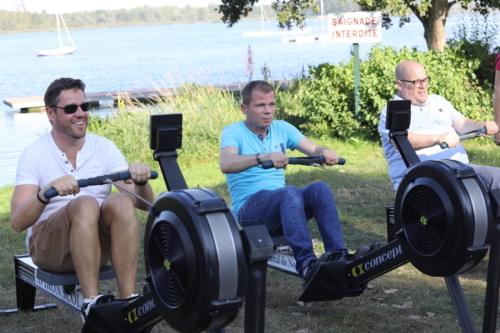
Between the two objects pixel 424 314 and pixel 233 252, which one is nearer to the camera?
pixel 233 252

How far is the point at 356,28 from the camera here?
9.73m

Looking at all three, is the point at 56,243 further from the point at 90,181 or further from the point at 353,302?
the point at 353,302

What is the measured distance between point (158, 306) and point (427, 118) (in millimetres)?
2594

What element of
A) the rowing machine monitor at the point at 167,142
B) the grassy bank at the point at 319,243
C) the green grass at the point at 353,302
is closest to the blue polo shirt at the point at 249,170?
the grassy bank at the point at 319,243

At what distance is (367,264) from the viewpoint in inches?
150

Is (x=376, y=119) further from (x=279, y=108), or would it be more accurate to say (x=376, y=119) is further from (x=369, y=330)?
(x=369, y=330)

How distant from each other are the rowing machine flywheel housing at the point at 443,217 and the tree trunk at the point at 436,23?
7.63 m

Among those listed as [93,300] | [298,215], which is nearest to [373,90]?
[298,215]

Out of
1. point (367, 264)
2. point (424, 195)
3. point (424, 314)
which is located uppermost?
point (424, 195)

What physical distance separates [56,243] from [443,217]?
1.89m

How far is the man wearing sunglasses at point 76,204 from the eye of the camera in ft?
11.1

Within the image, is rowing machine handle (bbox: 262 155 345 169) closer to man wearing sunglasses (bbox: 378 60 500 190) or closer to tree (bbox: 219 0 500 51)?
man wearing sunglasses (bbox: 378 60 500 190)

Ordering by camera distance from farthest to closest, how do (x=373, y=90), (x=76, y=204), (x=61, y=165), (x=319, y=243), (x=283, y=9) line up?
(x=283, y=9)
(x=373, y=90)
(x=319, y=243)
(x=61, y=165)
(x=76, y=204)

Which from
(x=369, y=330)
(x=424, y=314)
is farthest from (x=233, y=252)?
(x=424, y=314)
